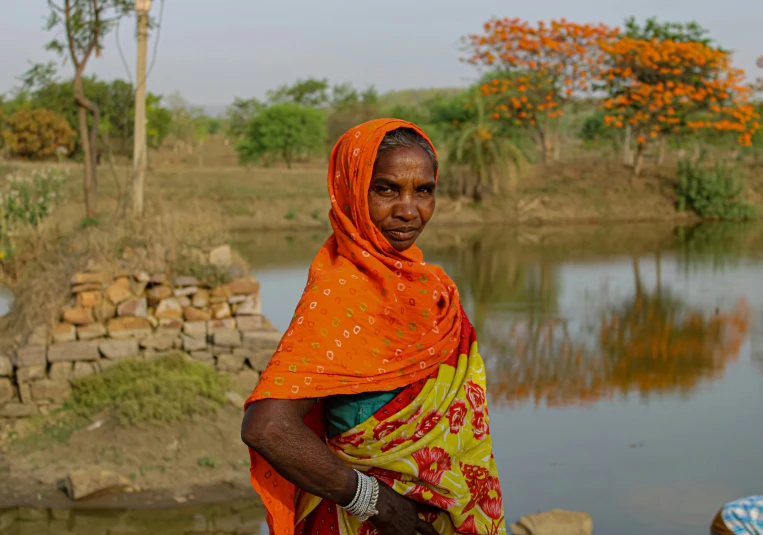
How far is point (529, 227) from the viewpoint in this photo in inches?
757

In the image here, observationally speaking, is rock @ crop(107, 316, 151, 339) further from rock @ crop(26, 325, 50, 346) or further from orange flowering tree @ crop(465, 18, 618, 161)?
orange flowering tree @ crop(465, 18, 618, 161)

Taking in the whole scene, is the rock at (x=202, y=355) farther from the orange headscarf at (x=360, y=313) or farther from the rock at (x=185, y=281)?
the orange headscarf at (x=360, y=313)

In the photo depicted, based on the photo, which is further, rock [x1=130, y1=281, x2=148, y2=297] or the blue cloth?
rock [x1=130, y1=281, x2=148, y2=297]

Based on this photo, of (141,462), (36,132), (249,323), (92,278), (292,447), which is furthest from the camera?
(36,132)

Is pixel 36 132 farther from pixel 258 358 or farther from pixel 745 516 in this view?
pixel 745 516

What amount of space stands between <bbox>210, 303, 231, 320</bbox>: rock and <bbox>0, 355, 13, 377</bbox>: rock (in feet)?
5.02

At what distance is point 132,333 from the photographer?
19.8ft

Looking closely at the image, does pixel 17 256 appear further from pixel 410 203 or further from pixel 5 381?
pixel 410 203

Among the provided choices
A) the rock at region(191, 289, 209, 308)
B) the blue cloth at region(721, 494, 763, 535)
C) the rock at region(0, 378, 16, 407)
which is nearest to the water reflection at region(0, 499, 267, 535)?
the rock at region(0, 378, 16, 407)

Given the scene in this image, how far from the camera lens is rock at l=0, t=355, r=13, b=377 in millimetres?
5551

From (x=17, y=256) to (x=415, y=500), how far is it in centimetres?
695

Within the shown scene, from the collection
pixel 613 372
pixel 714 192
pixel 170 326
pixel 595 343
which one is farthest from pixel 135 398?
pixel 714 192

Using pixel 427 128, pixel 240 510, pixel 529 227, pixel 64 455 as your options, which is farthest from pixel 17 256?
pixel 427 128

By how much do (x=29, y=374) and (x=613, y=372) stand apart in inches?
197
